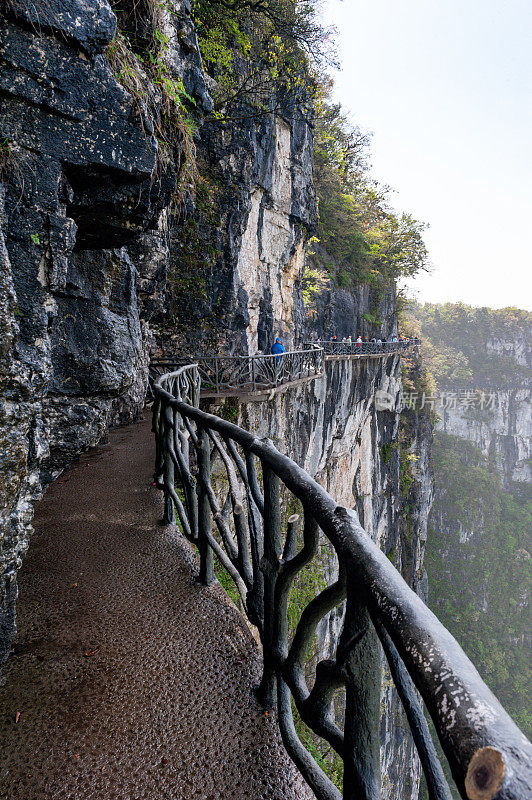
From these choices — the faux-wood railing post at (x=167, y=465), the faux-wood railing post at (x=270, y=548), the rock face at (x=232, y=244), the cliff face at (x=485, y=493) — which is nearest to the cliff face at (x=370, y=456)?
the rock face at (x=232, y=244)

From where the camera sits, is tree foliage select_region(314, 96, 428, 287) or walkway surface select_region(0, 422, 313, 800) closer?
walkway surface select_region(0, 422, 313, 800)

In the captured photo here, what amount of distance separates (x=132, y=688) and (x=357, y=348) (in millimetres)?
20678

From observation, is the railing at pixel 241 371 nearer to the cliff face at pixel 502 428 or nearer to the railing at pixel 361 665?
the railing at pixel 361 665

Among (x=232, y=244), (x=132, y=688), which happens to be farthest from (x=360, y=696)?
(x=232, y=244)

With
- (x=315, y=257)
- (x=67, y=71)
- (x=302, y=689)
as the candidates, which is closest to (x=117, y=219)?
(x=67, y=71)

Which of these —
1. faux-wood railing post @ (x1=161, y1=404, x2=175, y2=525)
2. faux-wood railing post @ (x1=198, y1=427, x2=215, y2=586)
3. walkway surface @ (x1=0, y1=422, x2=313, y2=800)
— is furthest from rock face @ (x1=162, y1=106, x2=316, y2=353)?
faux-wood railing post @ (x1=198, y1=427, x2=215, y2=586)

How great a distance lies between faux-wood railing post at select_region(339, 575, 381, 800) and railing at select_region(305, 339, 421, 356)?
574 inches

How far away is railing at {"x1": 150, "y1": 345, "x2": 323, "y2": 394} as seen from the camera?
901 cm

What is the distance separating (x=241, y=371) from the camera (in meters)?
10.0

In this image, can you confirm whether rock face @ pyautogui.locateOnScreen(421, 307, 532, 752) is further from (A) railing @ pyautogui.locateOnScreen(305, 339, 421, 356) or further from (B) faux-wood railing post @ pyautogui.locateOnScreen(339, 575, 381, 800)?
(B) faux-wood railing post @ pyautogui.locateOnScreen(339, 575, 381, 800)

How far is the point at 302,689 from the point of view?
122 centimetres

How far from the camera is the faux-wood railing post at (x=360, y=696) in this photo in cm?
85

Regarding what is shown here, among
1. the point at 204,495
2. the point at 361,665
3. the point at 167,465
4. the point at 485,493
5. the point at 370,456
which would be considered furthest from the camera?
the point at 485,493

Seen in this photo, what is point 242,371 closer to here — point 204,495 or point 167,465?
point 167,465
